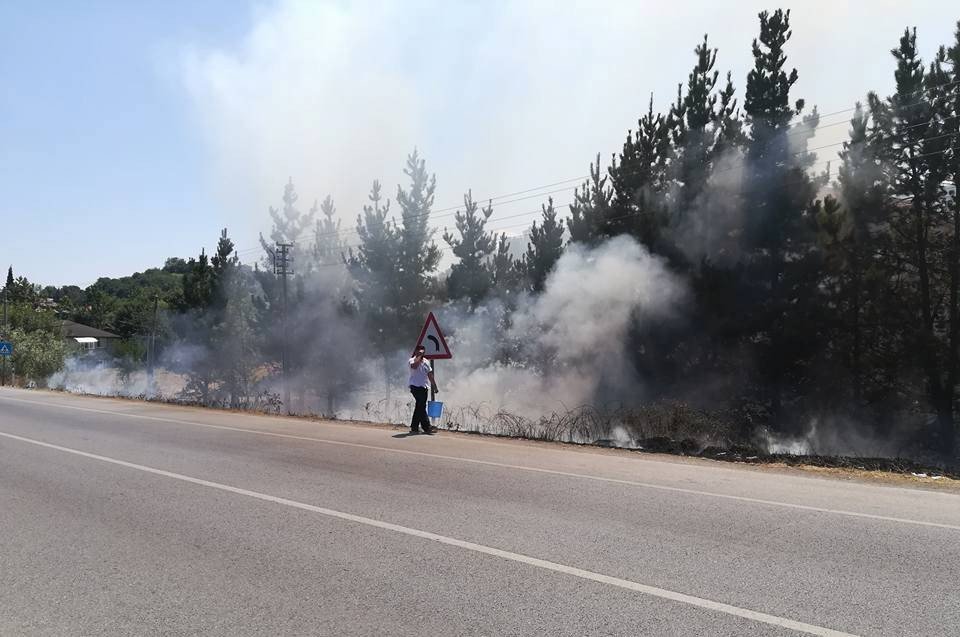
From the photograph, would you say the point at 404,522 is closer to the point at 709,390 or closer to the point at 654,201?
the point at 709,390

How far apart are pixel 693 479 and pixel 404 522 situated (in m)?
3.21

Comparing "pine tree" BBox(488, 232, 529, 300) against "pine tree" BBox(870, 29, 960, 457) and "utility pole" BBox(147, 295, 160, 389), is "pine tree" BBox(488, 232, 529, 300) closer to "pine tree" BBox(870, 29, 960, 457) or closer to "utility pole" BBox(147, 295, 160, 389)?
"pine tree" BBox(870, 29, 960, 457)

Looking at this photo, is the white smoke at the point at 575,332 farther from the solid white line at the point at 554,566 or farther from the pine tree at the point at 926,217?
the solid white line at the point at 554,566

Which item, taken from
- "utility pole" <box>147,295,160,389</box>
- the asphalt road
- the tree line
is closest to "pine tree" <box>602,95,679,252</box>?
the tree line

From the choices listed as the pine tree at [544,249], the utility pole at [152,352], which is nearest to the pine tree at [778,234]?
the pine tree at [544,249]

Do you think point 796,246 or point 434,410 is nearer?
point 434,410

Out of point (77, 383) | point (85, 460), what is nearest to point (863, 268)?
point (85, 460)

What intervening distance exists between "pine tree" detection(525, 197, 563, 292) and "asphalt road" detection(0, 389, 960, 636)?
11.8 meters

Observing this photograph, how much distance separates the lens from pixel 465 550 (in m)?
4.18

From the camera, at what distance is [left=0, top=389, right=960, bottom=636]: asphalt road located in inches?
125

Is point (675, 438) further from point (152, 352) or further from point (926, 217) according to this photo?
point (152, 352)

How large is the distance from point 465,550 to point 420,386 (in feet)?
20.9

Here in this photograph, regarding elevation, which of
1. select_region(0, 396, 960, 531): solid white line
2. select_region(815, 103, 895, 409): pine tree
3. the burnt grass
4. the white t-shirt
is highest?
select_region(815, 103, 895, 409): pine tree

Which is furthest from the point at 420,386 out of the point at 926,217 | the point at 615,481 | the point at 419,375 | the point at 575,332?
the point at 926,217
